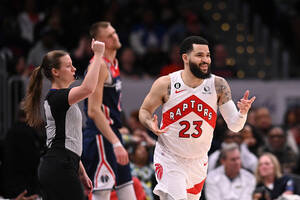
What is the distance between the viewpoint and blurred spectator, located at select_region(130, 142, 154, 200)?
1039cm

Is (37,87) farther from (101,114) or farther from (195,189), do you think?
(195,189)

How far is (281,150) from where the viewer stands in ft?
39.1

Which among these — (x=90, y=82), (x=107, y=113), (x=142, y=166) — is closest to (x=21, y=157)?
(x=142, y=166)

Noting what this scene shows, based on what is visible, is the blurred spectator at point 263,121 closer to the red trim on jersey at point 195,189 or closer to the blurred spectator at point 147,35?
the blurred spectator at point 147,35

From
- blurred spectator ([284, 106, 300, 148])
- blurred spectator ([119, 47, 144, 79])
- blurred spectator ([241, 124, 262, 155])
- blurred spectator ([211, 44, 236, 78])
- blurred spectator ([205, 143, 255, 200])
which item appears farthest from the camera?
blurred spectator ([211, 44, 236, 78])

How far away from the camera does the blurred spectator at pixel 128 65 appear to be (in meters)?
13.6

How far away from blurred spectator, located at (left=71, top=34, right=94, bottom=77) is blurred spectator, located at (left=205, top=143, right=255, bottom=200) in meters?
3.75

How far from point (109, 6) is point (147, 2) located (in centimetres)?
108

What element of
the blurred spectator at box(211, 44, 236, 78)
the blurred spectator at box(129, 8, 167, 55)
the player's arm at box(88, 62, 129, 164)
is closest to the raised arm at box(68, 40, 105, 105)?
the player's arm at box(88, 62, 129, 164)

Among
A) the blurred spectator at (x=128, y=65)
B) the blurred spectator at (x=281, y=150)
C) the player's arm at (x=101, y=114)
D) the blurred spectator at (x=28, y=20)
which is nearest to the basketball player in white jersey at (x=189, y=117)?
the player's arm at (x=101, y=114)

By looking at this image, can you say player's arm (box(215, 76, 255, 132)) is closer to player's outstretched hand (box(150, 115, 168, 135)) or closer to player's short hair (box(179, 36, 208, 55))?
player's short hair (box(179, 36, 208, 55))

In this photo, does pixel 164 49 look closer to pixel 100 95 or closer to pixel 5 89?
pixel 5 89

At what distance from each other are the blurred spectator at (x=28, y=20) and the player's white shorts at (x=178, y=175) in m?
7.39

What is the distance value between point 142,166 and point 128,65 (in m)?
3.69
